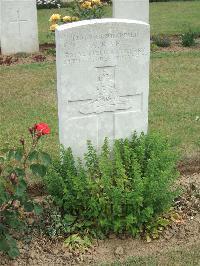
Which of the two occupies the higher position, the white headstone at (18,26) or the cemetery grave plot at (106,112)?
the white headstone at (18,26)

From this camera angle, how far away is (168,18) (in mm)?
16047

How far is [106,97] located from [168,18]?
1225 cm

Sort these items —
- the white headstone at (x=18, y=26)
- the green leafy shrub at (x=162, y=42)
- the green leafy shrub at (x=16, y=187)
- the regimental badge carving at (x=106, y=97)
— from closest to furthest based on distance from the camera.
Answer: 1. the green leafy shrub at (x=16, y=187)
2. the regimental badge carving at (x=106, y=97)
3. the white headstone at (x=18, y=26)
4. the green leafy shrub at (x=162, y=42)

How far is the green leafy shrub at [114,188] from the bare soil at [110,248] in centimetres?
11

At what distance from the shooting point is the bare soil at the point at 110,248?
405 cm

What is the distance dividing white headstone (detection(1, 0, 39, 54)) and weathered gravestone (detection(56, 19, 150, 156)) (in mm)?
6421

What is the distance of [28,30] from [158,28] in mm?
4753

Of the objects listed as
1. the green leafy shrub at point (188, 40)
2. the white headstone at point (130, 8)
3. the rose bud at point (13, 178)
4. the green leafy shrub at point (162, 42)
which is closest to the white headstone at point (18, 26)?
the white headstone at point (130, 8)

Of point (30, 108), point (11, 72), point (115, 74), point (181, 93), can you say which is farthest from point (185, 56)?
point (115, 74)

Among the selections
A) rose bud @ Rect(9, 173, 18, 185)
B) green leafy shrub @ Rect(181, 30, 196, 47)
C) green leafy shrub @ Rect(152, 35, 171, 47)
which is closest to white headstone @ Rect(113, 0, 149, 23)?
green leafy shrub @ Rect(152, 35, 171, 47)

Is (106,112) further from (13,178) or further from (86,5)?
(86,5)

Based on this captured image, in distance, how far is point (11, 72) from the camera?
941 cm

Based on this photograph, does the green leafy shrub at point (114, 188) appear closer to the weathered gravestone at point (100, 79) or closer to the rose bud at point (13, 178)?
the weathered gravestone at point (100, 79)

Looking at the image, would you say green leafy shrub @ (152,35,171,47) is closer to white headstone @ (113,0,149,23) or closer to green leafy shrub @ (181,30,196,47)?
green leafy shrub @ (181,30,196,47)
